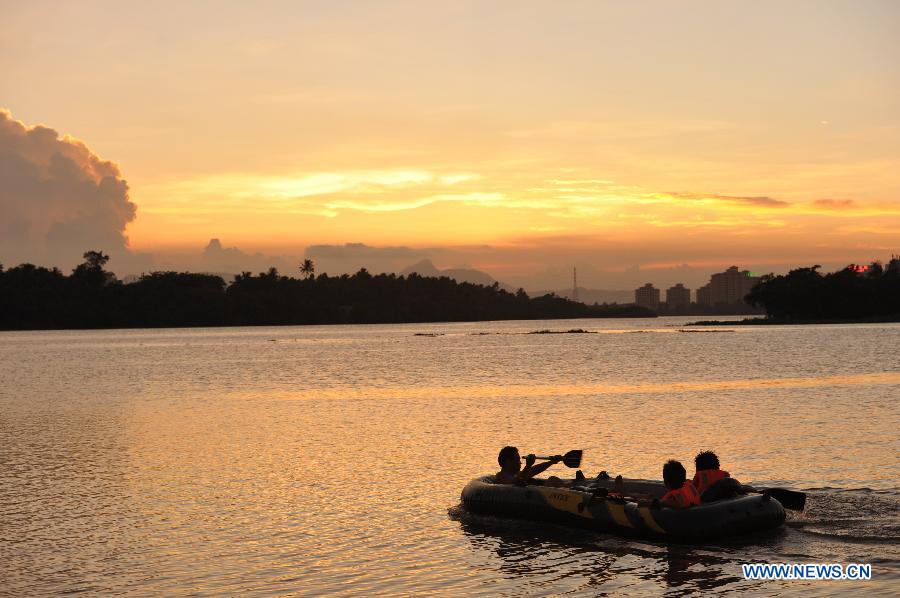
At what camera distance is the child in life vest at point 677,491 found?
17.6m

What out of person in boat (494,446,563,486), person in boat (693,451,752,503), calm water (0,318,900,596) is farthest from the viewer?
person in boat (494,446,563,486)

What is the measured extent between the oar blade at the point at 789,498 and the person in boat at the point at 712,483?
3.45ft

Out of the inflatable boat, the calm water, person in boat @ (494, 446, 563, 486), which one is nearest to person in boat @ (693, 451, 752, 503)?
the inflatable boat

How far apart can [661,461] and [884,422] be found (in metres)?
13.0

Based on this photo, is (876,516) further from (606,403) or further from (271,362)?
(271,362)

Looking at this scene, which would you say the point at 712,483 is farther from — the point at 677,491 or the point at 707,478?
the point at 677,491

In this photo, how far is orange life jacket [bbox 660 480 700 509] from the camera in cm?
1764

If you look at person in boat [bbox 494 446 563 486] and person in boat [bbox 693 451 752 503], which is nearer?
person in boat [bbox 693 451 752 503]

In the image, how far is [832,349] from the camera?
107000 millimetres

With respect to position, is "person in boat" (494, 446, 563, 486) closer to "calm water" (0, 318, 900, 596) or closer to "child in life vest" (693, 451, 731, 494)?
"calm water" (0, 318, 900, 596)

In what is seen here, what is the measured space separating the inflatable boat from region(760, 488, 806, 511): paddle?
2.66 ft

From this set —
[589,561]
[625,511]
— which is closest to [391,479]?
[625,511]

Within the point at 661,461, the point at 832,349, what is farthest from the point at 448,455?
the point at 832,349

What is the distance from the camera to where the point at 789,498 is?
18922mm
